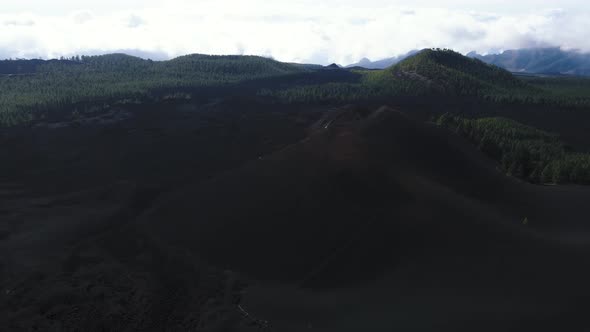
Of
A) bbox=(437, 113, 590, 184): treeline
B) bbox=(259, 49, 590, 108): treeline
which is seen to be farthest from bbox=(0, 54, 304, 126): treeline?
bbox=(437, 113, 590, 184): treeline

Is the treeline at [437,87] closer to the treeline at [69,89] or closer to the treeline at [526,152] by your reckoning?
the treeline at [69,89]

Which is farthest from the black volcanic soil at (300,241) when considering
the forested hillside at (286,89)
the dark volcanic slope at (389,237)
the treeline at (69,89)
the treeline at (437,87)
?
the treeline at (437,87)

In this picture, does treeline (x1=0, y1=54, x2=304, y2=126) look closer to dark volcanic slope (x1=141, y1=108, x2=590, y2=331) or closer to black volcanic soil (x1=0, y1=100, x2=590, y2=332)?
black volcanic soil (x1=0, y1=100, x2=590, y2=332)

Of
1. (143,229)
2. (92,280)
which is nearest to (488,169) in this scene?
(143,229)

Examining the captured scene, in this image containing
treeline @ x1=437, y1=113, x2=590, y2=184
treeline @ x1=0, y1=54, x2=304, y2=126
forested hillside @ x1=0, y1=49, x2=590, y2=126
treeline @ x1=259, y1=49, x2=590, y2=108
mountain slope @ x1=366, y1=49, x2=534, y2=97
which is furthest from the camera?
mountain slope @ x1=366, y1=49, x2=534, y2=97

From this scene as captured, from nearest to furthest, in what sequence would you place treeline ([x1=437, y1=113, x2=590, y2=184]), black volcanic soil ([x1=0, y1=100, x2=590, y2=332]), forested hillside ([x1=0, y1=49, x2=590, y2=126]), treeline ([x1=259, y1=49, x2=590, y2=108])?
black volcanic soil ([x1=0, y1=100, x2=590, y2=332]) → treeline ([x1=437, y1=113, x2=590, y2=184]) → forested hillside ([x1=0, y1=49, x2=590, y2=126]) → treeline ([x1=259, y1=49, x2=590, y2=108])

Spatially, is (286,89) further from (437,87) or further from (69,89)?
(69,89)

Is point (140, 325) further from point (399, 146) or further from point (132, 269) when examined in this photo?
point (399, 146)

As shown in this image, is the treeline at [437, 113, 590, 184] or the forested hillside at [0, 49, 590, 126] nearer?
the treeline at [437, 113, 590, 184]
